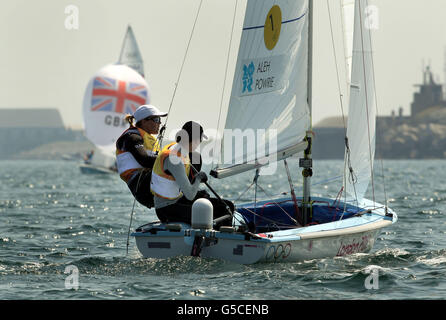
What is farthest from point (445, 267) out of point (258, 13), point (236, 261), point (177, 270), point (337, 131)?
point (337, 131)

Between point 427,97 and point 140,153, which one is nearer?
point 140,153

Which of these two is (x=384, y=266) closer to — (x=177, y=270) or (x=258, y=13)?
(x=177, y=270)

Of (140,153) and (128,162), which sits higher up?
(140,153)

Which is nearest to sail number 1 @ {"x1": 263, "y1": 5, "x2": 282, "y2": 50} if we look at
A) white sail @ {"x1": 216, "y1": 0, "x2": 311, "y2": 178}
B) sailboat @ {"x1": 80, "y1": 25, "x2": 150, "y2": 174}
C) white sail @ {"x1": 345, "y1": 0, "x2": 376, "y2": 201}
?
white sail @ {"x1": 216, "y1": 0, "x2": 311, "y2": 178}

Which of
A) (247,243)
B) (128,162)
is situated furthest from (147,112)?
(247,243)

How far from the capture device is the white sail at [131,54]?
42625 millimetres

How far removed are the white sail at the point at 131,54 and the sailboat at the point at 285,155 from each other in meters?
32.6

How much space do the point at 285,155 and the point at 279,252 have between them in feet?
6.21

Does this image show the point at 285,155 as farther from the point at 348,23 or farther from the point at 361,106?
the point at 348,23

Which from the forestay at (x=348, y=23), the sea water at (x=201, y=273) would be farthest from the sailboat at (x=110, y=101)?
the forestay at (x=348, y=23)

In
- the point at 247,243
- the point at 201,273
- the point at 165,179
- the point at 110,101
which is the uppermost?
the point at 110,101

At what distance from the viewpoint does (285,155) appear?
30.3 feet

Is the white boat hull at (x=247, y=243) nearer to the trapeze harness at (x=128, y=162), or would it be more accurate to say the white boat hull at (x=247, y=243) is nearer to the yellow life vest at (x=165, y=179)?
the yellow life vest at (x=165, y=179)
